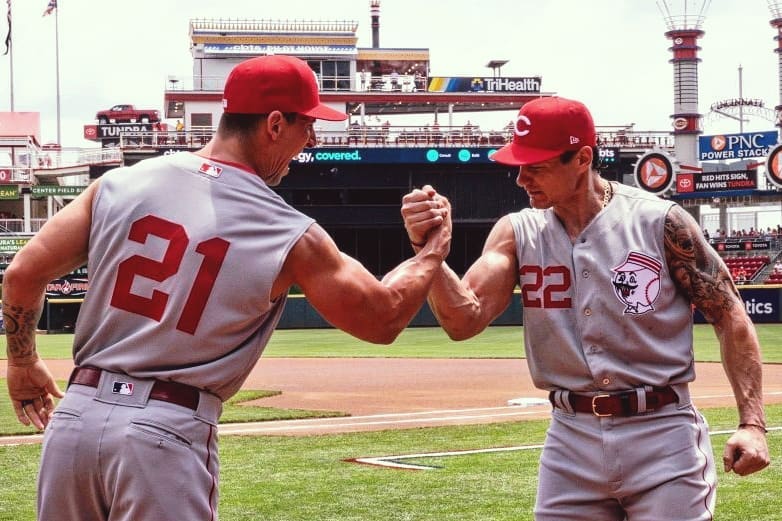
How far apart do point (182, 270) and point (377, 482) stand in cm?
546

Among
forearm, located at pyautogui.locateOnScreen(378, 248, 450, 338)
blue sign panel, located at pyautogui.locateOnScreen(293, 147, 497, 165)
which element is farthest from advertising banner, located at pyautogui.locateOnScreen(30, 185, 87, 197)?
forearm, located at pyautogui.locateOnScreen(378, 248, 450, 338)

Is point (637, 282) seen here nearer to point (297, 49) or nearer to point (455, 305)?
point (455, 305)

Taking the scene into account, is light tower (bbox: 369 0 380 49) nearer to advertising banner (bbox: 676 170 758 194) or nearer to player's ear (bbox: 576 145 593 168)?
advertising banner (bbox: 676 170 758 194)

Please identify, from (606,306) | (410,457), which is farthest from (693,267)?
(410,457)

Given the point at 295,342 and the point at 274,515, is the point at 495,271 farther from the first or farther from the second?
the point at 295,342

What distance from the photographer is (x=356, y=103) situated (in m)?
64.2

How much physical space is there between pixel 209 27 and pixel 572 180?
216ft

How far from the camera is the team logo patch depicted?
11.3 ft

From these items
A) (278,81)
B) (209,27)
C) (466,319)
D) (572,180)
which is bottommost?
(466,319)

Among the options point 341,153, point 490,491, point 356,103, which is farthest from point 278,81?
point 356,103

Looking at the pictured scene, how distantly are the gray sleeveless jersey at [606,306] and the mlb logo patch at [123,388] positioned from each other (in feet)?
4.63

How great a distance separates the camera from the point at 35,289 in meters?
3.55

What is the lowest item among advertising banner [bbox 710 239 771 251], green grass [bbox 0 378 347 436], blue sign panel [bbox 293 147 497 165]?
green grass [bbox 0 378 347 436]

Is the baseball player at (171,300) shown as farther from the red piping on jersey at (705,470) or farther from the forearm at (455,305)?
the red piping on jersey at (705,470)
